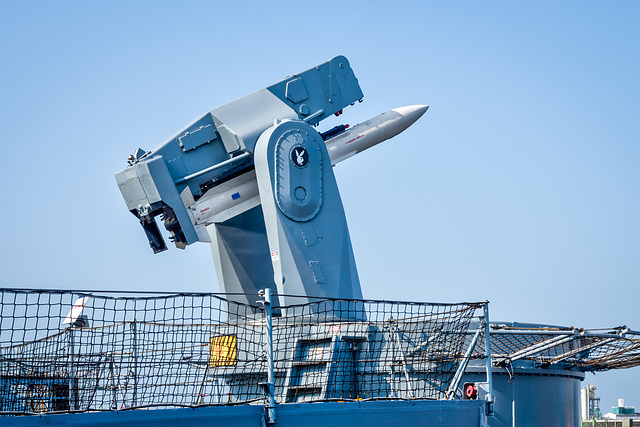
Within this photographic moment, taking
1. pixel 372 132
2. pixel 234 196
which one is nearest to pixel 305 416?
pixel 234 196

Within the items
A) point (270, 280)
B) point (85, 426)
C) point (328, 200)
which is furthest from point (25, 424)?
point (270, 280)

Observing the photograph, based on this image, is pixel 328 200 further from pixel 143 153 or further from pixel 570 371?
pixel 570 371

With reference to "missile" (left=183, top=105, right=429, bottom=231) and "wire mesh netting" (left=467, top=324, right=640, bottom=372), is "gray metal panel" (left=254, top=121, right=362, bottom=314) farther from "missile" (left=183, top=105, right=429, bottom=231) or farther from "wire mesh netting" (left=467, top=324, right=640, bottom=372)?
"wire mesh netting" (left=467, top=324, right=640, bottom=372)

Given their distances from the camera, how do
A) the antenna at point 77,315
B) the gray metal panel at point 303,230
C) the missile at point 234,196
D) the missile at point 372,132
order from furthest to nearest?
the missile at point 372,132 < the missile at point 234,196 < the gray metal panel at point 303,230 < the antenna at point 77,315

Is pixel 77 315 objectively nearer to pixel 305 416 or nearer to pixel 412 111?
pixel 305 416

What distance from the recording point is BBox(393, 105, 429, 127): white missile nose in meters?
15.6

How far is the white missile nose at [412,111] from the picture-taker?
616 inches

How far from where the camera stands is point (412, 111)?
15.8m

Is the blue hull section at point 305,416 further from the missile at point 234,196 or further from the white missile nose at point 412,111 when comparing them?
the white missile nose at point 412,111

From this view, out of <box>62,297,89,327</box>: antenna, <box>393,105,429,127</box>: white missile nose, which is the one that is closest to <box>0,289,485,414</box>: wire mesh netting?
<box>62,297,89,327</box>: antenna

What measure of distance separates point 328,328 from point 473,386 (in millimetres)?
2292

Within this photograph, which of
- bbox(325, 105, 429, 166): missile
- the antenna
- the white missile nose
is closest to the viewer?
the antenna

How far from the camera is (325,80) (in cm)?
1407

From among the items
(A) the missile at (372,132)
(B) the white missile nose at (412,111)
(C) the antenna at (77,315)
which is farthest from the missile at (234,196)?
(C) the antenna at (77,315)
